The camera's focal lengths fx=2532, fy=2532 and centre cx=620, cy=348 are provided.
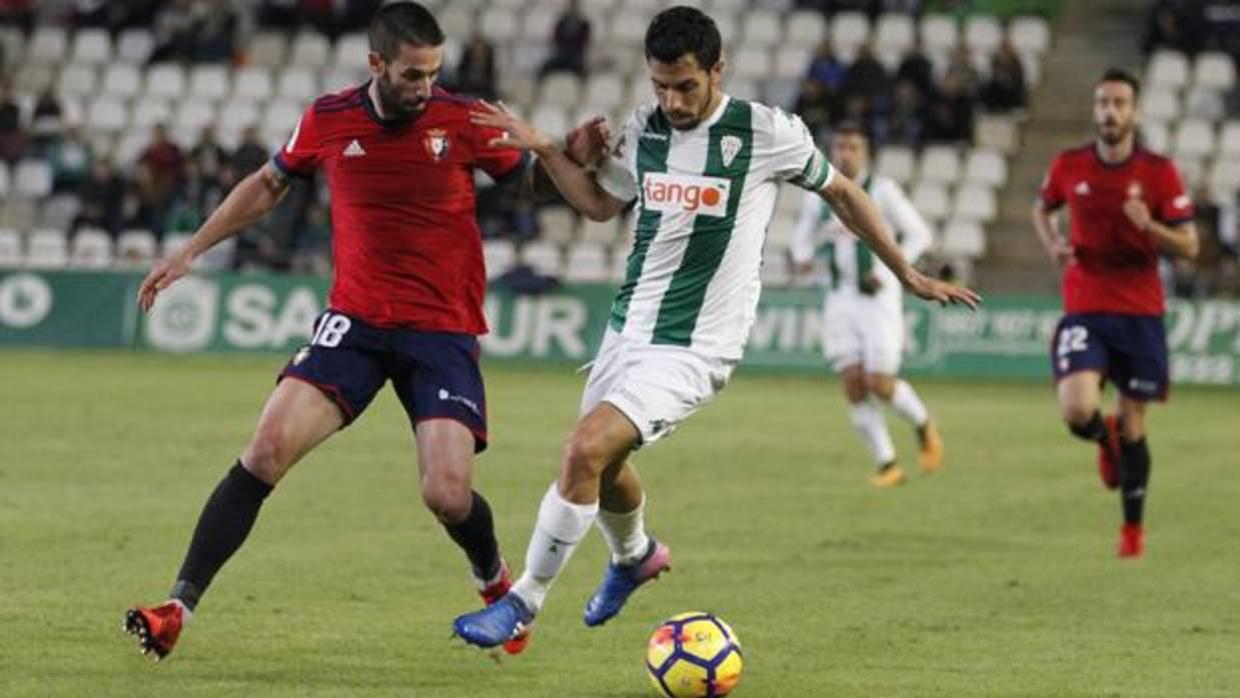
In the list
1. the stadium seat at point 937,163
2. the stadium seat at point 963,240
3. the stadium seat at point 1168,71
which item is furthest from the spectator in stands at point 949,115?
the stadium seat at point 1168,71

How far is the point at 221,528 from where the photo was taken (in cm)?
909

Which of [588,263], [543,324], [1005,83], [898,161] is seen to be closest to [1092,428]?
[543,324]

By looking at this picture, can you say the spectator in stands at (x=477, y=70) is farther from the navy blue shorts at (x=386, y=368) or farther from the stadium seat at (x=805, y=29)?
the navy blue shorts at (x=386, y=368)

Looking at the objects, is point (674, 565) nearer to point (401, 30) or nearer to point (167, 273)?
point (167, 273)

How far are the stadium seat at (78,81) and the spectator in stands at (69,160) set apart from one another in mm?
2345

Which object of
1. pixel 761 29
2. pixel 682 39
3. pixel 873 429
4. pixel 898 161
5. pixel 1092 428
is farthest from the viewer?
pixel 761 29

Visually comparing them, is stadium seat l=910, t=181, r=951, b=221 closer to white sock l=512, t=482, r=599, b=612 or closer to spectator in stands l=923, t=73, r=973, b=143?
spectator in stands l=923, t=73, r=973, b=143

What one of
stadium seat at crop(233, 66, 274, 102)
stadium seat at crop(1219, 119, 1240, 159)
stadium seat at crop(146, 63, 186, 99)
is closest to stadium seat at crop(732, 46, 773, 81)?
stadium seat at crop(1219, 119, 1240, 159)

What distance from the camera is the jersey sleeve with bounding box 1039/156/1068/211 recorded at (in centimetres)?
1366

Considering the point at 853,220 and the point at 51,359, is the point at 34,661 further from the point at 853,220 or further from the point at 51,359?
the point at 51,359

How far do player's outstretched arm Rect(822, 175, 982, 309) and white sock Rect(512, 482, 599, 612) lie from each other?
144 cm

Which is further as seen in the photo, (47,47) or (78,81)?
(47,47)

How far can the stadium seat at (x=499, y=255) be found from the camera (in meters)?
29.1

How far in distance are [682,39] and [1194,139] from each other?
22.3 m
